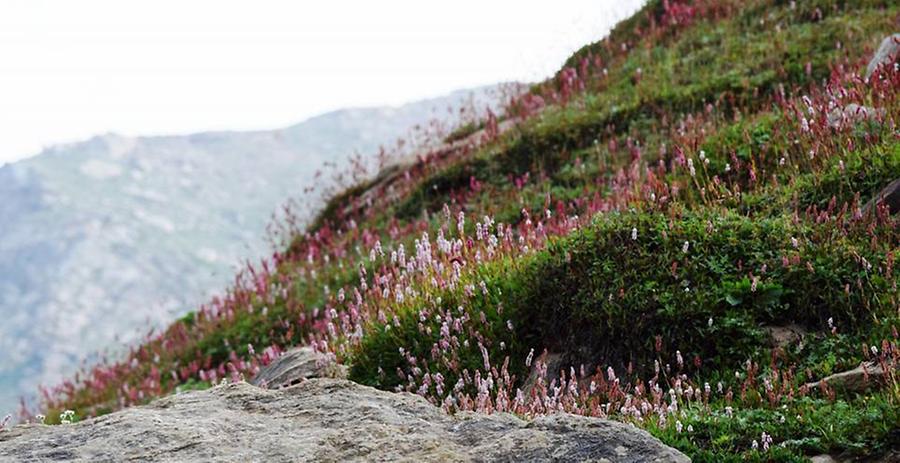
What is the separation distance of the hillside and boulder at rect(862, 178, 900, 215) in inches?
0.7

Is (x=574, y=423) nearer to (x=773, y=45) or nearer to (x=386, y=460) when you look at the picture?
(x=386, y=460)

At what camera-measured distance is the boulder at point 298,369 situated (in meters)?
7.27

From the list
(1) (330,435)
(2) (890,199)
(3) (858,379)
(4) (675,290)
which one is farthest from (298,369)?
(2) (890,199)

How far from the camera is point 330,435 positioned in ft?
12.8

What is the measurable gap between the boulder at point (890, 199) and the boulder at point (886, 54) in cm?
345

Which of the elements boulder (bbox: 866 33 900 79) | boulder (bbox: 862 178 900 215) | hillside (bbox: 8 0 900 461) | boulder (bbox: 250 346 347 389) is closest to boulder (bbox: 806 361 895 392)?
hillside (bbox: 8 0 900 461)

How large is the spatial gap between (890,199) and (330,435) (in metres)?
5.08

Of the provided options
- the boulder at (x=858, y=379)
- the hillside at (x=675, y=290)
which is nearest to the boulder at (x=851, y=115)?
the hillside at (x=675, y=290)

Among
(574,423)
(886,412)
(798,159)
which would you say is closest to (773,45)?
(798,159)

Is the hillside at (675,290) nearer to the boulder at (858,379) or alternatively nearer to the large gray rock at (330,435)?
the boulder at (858,379)

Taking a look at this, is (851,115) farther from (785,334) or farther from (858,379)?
(858,379)

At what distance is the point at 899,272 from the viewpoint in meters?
6.07

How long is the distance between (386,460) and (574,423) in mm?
833

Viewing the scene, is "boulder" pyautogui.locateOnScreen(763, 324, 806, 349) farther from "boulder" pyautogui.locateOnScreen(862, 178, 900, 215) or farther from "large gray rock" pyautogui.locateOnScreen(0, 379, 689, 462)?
"large gray rock" pyautogui.locateOnScreen(0, 379, 689, 462)
